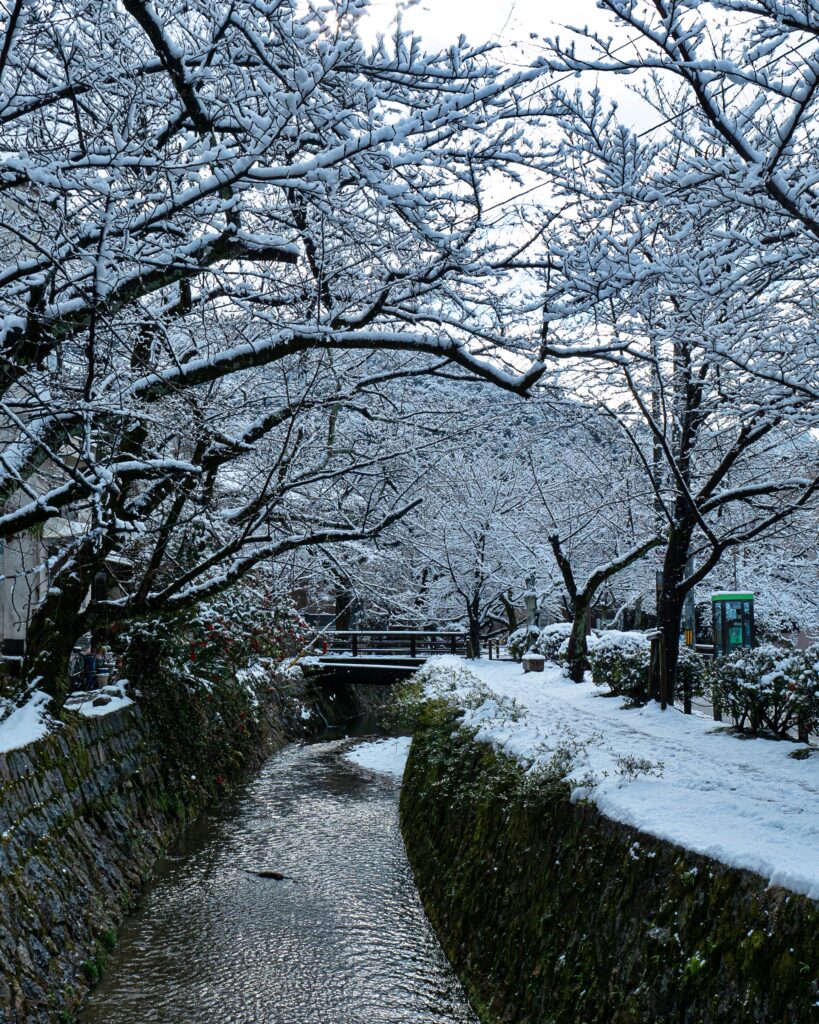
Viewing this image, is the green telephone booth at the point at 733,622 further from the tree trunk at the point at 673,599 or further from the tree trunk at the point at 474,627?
the tree trunk at the point at 474,627

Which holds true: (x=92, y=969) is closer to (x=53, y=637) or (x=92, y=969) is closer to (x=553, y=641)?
(x=53, y=637)

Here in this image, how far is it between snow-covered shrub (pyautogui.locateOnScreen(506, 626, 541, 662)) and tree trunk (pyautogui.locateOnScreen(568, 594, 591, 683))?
14.7 ft

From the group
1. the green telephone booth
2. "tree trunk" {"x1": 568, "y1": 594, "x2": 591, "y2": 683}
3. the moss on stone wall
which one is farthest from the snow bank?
"tree trunk" {"x1": 568, "y1": 594, "x2": 591, "y2": 683}

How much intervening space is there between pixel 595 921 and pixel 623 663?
8584 millimetres

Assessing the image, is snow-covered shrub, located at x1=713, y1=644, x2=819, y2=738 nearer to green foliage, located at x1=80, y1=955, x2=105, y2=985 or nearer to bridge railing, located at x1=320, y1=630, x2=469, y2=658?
green foliage, located at x1=80, y1=955, x2=105, y2=985

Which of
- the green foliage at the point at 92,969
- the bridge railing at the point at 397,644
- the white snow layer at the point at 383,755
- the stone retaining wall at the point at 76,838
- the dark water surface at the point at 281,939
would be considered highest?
the bridge railing at the point at 397,644

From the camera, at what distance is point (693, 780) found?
698 cm

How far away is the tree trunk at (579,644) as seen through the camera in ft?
58.3

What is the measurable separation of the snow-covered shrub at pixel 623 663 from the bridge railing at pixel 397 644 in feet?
43.2

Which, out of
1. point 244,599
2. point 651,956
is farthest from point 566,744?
point 244,599

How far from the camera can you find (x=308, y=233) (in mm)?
6535

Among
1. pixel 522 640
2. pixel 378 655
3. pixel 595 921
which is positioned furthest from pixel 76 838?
pixel 378 655

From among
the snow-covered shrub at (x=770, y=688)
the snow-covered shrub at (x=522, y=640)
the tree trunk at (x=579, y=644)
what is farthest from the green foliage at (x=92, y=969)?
the snow-covered shrub at (x=522, y=640)

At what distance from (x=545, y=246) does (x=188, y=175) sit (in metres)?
2.89
